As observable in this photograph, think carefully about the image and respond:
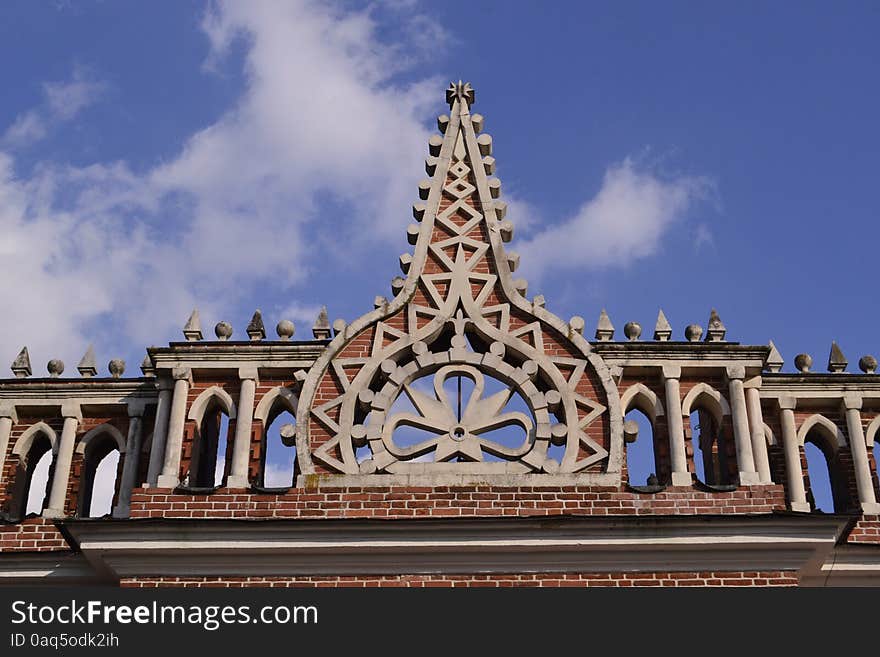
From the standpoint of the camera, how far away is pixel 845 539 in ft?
48.5

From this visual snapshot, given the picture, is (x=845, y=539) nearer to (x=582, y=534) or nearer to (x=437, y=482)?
(x=582, y=534)

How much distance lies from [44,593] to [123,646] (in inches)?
43.8

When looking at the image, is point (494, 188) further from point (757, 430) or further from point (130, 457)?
point (130, 457)

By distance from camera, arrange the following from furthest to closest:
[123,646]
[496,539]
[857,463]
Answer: [857,463], [496,539], [123,646]

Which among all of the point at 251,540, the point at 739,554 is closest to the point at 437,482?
the point at 251,540

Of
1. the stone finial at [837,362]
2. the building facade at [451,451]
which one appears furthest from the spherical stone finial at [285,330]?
the stone finial at [837,362]

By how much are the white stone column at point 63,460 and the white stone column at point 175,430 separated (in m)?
1.66

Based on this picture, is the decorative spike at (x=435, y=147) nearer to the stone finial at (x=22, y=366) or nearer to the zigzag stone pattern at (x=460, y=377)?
the zigzag stone pattern at (x=460, y=377)

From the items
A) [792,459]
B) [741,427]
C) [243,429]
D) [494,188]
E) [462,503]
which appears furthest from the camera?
[494,188]

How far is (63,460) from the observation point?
16.4m

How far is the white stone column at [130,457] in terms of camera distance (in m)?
15.7

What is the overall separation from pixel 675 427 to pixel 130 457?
6598mm

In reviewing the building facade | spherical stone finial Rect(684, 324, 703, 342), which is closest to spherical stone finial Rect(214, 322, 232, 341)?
the building facade

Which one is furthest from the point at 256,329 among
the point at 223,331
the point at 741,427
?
the point at 741,427
